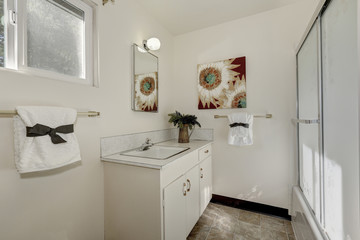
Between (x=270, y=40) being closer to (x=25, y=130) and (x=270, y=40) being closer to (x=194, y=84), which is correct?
(x=194, y=84)

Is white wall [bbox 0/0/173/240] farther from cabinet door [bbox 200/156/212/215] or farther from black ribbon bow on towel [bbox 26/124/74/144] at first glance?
cabinet door [bbox 200/156/212/215]

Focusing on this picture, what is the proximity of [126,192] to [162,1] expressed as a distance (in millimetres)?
1956

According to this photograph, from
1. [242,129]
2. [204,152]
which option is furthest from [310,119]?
[204,152]

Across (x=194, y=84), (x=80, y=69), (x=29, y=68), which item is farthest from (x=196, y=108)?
(x=29, y=68)

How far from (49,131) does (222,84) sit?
1.84m

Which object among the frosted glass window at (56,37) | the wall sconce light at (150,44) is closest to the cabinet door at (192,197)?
the frosted glass window at (56,37)

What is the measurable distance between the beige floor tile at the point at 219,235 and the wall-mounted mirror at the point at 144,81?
146cm

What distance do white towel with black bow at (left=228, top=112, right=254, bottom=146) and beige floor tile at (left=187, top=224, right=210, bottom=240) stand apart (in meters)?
0.96

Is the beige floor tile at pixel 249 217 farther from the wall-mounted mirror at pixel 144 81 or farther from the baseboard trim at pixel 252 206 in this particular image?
the wall-mounted mirror at pixel 144 81

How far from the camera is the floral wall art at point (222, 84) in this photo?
6.53ft

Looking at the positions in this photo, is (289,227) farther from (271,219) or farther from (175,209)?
(175,209)

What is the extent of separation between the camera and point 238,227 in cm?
166

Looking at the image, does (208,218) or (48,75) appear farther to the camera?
(208,218)

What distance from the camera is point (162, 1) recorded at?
175 centimetres
